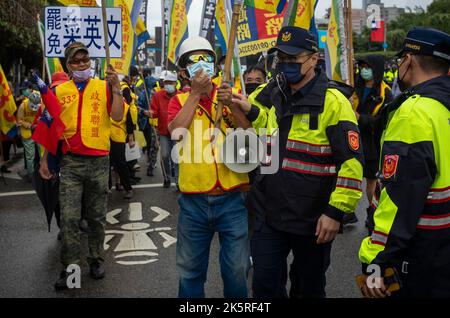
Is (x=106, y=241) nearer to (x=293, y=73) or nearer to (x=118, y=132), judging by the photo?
(x=118, y=132)

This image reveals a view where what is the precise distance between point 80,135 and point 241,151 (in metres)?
1.85

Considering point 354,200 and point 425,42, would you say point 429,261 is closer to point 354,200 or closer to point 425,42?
point 354,200

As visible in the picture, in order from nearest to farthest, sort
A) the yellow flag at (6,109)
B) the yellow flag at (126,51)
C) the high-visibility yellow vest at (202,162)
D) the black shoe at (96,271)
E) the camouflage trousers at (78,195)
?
the high-visibility yellow vest at (202,162) → the camouflage trousers at (78,195) → the black shoe at (96,271) → the yellow flag at (126,51) → the yellow flag at (6,109)

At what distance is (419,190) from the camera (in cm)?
245

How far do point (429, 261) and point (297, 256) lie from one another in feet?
3.79

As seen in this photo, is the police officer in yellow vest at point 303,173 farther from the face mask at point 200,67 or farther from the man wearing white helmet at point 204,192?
the face mask at point 200,67

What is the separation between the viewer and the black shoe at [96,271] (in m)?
5.07

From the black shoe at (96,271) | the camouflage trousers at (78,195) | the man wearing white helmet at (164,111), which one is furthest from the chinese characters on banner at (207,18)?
the black shoe at (96,271)

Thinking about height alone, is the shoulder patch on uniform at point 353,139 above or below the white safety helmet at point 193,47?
below

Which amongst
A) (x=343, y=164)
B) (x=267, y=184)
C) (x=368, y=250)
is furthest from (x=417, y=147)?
(x=267, y=184)

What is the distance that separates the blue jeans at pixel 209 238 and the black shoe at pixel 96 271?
1594 mm

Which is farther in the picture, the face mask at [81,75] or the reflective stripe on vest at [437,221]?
the face mask at [81,75]

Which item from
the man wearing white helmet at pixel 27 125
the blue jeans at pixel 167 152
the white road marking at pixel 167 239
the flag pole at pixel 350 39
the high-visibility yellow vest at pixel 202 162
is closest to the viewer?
the high-visibility yellow vest at pixel 202 162

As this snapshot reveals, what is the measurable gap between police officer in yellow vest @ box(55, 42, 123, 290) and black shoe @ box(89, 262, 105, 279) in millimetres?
286
